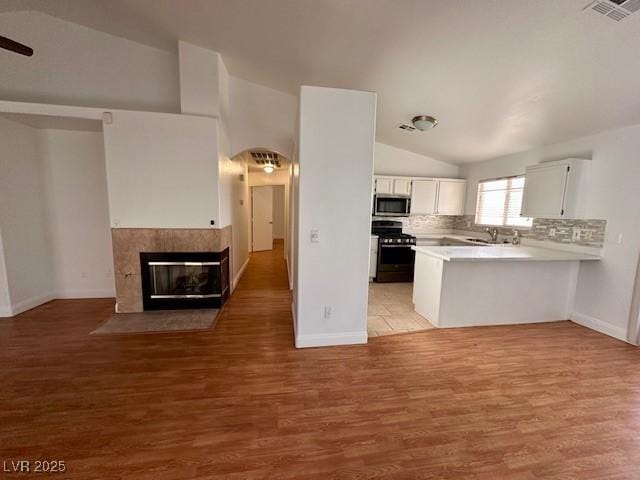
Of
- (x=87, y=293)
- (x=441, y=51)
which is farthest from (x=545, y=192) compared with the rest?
(x=87, y=293)

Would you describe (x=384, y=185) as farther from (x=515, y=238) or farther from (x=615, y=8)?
(x=615, y=8)

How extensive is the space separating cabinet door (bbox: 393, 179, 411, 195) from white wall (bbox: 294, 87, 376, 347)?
2.81m

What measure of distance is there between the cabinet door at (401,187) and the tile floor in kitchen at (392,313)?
1.88 meters

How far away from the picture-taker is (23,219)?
348 centimetres

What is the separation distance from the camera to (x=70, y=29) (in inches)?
136

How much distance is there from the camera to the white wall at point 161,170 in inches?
130

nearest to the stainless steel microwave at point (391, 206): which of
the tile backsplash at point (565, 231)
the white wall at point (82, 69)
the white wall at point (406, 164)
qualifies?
the white wall at point (406, 164)

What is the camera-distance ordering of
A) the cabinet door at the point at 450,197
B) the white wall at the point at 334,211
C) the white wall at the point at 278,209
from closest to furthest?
the white wall at the point at 334,211
the cabinet door at the point at 450,197
the white wall at the point at 278,209

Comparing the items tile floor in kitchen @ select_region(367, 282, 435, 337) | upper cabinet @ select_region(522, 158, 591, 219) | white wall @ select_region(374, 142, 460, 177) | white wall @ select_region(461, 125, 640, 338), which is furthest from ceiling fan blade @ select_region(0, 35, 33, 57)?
white wall @ select_region(461, 125, 640, 338)

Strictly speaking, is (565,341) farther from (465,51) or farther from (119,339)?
(119,339)

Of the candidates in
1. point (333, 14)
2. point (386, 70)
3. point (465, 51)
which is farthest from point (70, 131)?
point (465, 51)

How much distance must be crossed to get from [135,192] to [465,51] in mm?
3939

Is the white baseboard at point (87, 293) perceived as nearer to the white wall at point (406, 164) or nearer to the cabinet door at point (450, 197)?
the white wall at point (406, 164)

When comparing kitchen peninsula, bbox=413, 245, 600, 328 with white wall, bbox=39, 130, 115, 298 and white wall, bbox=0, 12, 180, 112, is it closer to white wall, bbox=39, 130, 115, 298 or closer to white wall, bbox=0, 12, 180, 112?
white wall, bbox=0, 12, 180, 112
